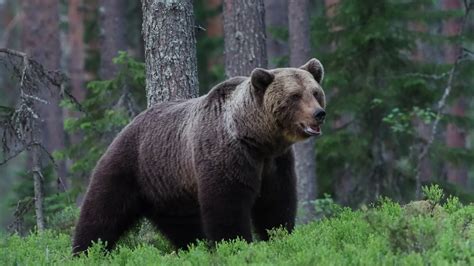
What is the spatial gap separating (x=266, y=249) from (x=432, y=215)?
174 centimetres

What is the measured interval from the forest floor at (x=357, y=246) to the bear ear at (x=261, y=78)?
1.35 meters

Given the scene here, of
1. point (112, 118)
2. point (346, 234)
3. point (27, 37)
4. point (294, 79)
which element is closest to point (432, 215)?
point (346, 234)

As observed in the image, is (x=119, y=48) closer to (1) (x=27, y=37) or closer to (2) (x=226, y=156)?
(1) (x=27, y=37)

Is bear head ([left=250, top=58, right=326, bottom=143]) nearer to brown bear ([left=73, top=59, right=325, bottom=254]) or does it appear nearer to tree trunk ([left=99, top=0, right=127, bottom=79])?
brown bear ([left=73, top=59, right=325, bottom=254])

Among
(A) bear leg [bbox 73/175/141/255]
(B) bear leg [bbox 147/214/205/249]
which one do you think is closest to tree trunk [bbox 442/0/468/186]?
(B) bear leg [bbox 147/214/205/249]

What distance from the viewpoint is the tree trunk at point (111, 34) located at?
922 inches

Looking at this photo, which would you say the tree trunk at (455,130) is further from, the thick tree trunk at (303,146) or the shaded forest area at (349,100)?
the thick tree trunk at (303,146)

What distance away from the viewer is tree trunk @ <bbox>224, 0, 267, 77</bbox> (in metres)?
13.4

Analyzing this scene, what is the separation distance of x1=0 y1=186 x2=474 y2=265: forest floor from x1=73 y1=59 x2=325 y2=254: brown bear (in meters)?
0.42

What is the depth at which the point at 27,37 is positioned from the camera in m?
22.3

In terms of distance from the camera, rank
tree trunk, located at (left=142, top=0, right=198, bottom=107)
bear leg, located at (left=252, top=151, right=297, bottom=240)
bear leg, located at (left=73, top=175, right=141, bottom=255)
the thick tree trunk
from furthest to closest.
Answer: the thick tree trunk, tree trunk, located at (left=142, top=0, right=198, bottom=107), bear leg, located at (left=73, top=175, right=141, bottom=255), bear leg, located at (left=252, top=151, right=297, bottom=240)

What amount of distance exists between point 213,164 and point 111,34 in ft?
55.1

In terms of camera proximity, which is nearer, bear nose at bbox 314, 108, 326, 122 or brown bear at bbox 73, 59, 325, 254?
bear nose at bbox 314, 108, 326, 122

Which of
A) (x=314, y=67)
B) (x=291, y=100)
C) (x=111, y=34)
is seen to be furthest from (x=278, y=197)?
(x=111, y=34)
